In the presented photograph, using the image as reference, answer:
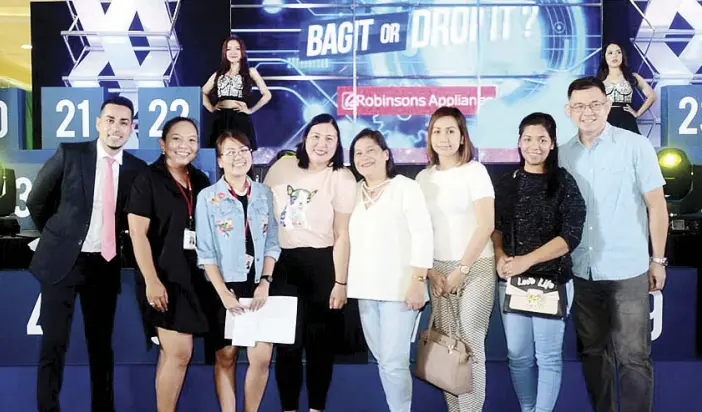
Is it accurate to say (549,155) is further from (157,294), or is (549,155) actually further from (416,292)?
(157,294)

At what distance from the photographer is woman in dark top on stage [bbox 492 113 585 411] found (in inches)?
110

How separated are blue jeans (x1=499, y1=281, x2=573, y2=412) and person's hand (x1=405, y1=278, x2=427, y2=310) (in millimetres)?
397

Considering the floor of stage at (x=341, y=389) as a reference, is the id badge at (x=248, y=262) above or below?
above

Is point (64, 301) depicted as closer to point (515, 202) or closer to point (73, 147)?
point (73, 147)

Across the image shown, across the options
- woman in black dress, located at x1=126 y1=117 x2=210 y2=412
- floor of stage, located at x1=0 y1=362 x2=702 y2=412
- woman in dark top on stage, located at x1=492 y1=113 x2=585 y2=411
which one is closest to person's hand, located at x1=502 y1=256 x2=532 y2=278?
woman in dark top on stage, located at x1=492 y1=113 x2=585 y2=411

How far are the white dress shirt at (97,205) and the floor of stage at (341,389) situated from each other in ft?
2.53

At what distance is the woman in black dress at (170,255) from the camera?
2.79 metres

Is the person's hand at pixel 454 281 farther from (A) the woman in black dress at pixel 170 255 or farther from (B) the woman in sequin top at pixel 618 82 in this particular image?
(B) the woman in sequin top at pixel 618 82

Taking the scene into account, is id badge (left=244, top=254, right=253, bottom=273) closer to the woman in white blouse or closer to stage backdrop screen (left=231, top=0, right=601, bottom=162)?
the woman in white blouse

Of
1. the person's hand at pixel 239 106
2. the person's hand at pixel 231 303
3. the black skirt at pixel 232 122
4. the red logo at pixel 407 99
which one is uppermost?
the red logo at pixel 407 99

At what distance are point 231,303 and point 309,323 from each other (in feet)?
1.34

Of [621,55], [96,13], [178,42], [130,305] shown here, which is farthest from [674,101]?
[96,13]

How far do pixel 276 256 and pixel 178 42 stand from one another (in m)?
4.95

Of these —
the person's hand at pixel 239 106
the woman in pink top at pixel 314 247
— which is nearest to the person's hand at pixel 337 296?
the woman in pink top at pixel 314 247
